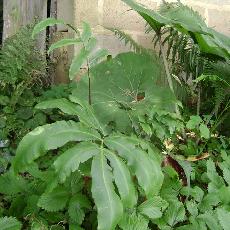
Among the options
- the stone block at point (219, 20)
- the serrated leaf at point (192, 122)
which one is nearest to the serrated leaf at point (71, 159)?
the serrated leaf at point (192, 122)

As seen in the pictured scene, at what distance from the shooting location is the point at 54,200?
1714 millimetres

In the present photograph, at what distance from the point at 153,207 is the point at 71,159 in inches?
20.2

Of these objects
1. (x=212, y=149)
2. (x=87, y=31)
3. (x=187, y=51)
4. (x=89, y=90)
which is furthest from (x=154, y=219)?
(x=187, y=51)

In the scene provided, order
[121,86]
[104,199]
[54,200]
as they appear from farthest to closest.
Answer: [121,86] < [54,200] < [104,199]

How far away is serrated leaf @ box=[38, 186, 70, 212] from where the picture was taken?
5.52ft

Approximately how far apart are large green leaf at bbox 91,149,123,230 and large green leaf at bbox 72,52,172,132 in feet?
2.39

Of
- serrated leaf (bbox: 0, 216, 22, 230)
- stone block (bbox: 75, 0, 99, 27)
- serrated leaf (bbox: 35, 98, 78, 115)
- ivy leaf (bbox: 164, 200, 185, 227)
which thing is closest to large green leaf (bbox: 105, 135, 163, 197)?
serrated leaf (bbox: 35, 98, 78, 115)

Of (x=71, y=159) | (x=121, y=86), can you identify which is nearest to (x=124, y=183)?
(x=71, y=159)

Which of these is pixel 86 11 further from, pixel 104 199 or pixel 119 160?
pixel 104 199

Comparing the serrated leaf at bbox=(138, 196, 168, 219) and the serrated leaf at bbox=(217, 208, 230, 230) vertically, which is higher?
the serrated leaf at bbox=(217, 208, 230, 230)

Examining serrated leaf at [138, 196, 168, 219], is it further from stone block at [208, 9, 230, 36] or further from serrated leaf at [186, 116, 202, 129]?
stone block at [208, 9, 230, 36]

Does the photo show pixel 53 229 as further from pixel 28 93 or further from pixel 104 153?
pixel 28 93

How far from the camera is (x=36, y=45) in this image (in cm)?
332

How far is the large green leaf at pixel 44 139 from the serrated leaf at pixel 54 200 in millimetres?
322
